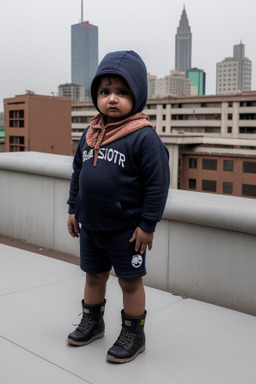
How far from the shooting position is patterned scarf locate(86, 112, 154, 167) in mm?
2293

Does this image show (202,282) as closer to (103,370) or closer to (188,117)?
(103,370)

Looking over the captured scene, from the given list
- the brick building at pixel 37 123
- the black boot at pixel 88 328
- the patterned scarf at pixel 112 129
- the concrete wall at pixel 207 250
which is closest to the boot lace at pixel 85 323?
the black boot at pixel 88 328

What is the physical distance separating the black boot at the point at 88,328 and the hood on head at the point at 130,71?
3.53ft

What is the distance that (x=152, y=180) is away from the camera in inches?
87.7

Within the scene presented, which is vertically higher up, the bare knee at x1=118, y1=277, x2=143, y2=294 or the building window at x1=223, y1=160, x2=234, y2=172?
the bare knee at x1=118, y1=277, x2=143, y2=294

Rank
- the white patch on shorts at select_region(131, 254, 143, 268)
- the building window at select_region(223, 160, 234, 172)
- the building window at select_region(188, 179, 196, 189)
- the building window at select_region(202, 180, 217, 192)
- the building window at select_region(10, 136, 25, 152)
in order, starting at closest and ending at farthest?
the white patch on shorts at select_region(131, 254, 143, 268) → the building window at select_region(223, 160, 234, 172) → the building window at select_region(202, 180, 217, 192) → the building window at select_region(188, 179, 196, 189) → the building window at select_region(10, 136, 25, 152)

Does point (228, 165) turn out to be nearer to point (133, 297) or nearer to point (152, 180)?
point (133, 297)

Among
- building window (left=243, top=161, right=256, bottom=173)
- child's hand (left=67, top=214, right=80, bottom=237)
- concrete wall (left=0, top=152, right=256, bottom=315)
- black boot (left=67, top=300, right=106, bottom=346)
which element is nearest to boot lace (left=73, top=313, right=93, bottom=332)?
black boot (left=67, top=300, right=106, bottom=346)

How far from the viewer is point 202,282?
324 cm

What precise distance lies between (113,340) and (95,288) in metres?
0.32

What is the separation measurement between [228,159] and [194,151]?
1002 centimetres

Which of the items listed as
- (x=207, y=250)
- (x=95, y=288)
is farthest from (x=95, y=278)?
(x=207, y=250)

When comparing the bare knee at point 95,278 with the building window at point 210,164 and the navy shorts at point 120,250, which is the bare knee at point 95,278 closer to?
the navy shorts at point 120,250

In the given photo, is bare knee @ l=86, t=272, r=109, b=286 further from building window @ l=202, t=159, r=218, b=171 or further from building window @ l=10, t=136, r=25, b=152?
building window @ l=10, t=136, r=25, b=152
